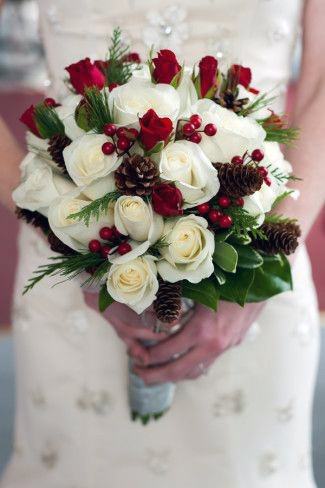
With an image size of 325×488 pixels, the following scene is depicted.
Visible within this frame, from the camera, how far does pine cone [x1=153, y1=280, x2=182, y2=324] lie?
89 centimetres

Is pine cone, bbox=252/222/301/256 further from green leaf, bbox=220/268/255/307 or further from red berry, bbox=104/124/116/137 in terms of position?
red berry, bbox=104/124/116/137

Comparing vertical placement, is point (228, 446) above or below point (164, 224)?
below

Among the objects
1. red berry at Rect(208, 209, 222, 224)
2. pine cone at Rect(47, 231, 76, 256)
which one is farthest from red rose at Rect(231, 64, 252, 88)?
pine cone at Rect(47, 231, 76, 256)

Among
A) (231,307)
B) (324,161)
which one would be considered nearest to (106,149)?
(231,307)

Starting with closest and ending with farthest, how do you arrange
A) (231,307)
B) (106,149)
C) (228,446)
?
(106,149)
(231,307)
(228,446)

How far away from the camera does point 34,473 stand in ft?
4.69

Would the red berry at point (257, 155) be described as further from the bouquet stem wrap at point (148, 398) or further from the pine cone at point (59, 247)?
the bouquet stem wrap at point (148, 398)

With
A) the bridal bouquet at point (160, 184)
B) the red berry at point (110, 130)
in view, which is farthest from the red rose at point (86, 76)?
the red berry at point (110, 130)

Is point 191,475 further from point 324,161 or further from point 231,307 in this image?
point 324,161

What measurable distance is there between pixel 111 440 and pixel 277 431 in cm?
31

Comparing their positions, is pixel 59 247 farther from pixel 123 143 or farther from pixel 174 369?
pixel 174 369

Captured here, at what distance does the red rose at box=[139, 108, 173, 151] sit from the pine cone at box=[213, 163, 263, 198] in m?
0.08

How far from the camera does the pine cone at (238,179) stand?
852 millimetres

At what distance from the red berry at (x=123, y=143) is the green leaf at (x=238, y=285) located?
229 millimetres
